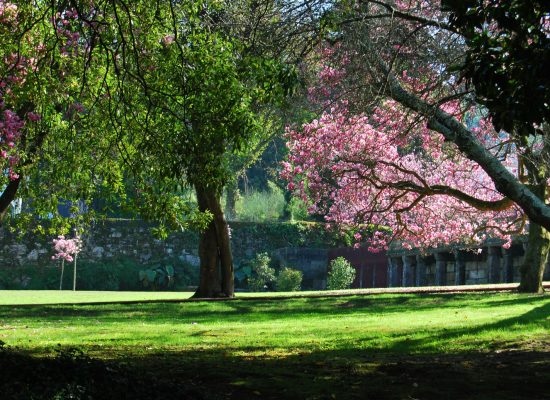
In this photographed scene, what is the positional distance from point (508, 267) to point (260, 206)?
90.1ft

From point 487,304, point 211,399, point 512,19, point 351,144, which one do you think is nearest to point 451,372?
point 211,399

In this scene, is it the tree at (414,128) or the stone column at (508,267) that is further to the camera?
the stone column at (508,267)

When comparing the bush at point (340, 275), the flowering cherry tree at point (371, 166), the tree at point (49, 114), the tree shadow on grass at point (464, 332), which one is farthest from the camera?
the bush at point (340, 275)

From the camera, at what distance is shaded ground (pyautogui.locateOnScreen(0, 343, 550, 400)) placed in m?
7.14

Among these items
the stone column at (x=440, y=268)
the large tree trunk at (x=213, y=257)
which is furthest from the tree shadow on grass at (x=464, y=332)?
the stone column at (x=440, y=268)

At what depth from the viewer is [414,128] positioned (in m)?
22.3

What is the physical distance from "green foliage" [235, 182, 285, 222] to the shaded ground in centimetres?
4625

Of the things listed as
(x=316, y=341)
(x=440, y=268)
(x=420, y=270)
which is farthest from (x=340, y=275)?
(x=316, y=341)

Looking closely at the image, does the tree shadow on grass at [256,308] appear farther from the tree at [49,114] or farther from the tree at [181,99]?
the tree at [181,99]

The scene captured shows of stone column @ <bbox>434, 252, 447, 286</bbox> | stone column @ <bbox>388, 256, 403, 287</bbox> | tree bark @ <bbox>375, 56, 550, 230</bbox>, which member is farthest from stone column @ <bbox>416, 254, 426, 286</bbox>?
tree bark @ <bbox>375, 56, 550, 230</bbox>

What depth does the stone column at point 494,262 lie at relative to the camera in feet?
110

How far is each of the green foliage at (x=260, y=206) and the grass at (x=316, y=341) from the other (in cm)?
3539

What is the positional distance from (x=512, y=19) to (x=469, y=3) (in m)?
0.58

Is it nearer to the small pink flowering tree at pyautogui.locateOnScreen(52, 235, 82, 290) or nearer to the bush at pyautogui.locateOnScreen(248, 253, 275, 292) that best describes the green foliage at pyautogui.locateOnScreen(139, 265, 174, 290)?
the small pink flowering tree at pyautogui.locateOnScreen(52, 235, 82, 290)
